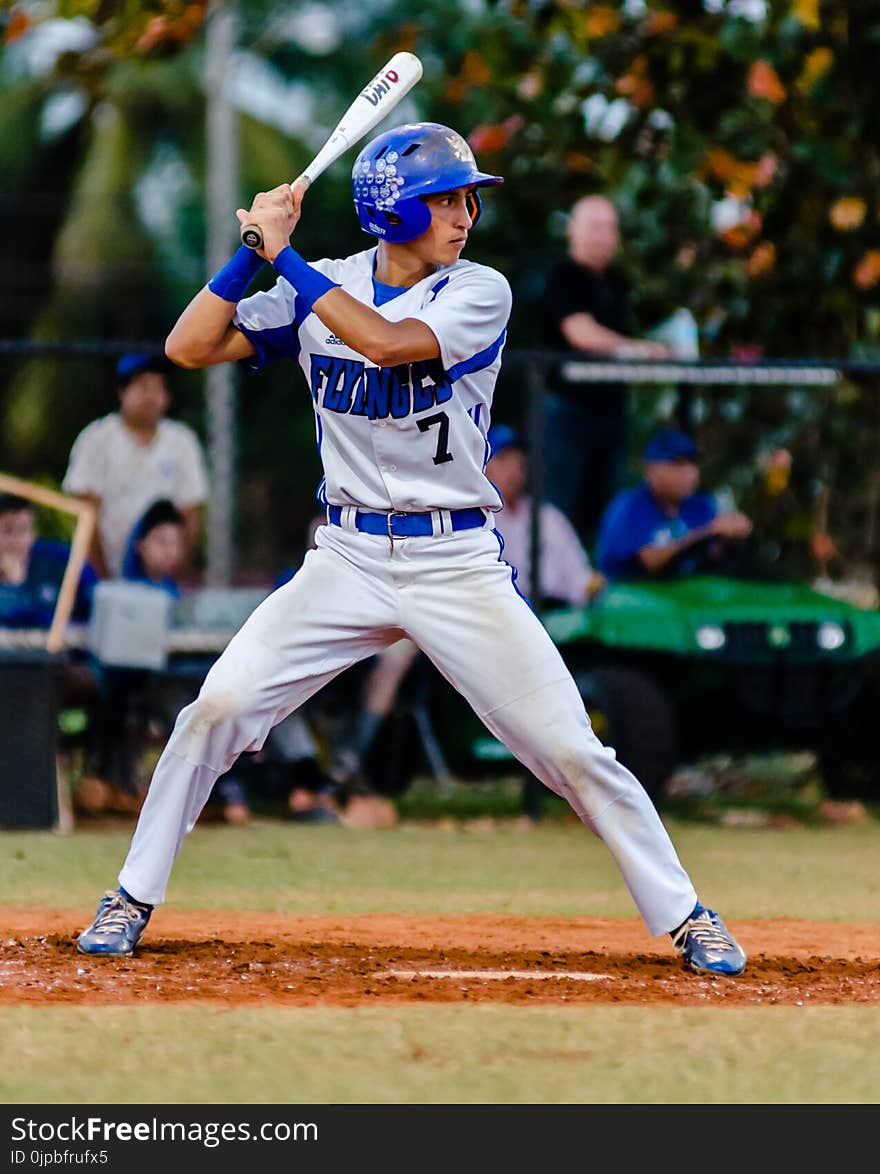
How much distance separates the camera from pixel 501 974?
18.3ft

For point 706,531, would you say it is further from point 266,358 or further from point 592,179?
point 266,358

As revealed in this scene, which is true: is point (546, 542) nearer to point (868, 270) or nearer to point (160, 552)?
point (160, 552)

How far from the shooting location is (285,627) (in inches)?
219

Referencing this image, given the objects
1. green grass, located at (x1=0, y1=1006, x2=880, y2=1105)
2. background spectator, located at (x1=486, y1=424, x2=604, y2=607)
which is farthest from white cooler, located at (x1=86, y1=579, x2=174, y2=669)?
green grass, located at (x1=0, y1=1006, x2=880, y2=1105)

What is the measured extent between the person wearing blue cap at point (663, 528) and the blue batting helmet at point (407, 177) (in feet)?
14.2

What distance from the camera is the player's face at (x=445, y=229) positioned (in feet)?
18.2

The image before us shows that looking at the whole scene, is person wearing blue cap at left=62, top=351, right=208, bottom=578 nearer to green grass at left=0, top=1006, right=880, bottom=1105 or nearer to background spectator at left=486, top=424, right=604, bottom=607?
background spectator at left=486, top=424, right=604, bottom=607

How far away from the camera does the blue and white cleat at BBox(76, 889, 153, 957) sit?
561 cm

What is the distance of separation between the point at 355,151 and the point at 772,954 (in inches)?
747

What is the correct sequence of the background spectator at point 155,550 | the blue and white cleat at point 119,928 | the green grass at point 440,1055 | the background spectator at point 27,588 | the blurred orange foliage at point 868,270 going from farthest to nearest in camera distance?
the blurred orange foliage at point 868,270 → the background spectator at point 155,550 → the background spectator at point 27,588 → the blue and white cleat at point 119,928 → the green grass at point 440,1055

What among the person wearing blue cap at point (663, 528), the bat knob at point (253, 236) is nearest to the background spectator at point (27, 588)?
the person wearing blue cap at point (663, 528)

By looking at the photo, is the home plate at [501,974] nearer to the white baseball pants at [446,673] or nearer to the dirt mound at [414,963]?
the dirt mound at [414,963]

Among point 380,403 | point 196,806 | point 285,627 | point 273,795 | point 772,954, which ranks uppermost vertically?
point 380,403
